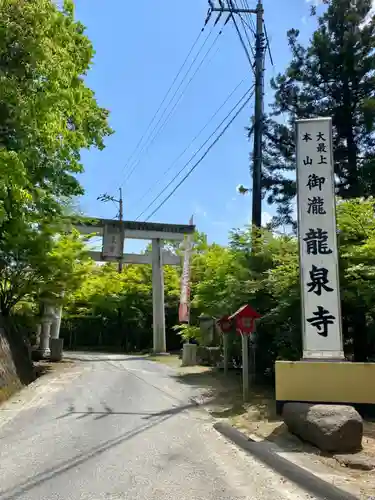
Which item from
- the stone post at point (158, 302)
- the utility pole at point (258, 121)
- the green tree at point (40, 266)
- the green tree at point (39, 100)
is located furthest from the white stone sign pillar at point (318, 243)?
the stone post at point (158, 302)

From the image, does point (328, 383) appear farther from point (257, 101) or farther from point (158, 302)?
point (158, 302)

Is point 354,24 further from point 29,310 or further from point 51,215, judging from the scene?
point 29,310

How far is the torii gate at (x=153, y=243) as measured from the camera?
29.8 m

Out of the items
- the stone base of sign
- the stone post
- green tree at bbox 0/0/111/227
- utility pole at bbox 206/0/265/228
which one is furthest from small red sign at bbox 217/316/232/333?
the stone post

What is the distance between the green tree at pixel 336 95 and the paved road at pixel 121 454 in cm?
954

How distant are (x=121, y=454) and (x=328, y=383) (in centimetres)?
391

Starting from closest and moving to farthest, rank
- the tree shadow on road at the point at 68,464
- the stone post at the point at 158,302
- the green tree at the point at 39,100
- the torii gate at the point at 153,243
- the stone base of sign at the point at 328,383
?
the tree shadow on road at the point at 68,464
the green tree at the point at 39,100
the stone base of sign at the point at 328,383
the torii gate at the point at 153,243
the stone post at the point at 158,302

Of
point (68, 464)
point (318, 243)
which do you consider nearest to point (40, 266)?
point (318, 243)

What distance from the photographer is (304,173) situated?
10445 mm

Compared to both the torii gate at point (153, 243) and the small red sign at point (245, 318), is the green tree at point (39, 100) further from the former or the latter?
the torii gate at point (153, 243)

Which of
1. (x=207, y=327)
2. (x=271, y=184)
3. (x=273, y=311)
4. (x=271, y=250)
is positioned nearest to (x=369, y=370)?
(x=273, y=311)

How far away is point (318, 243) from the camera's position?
9945 millimetres

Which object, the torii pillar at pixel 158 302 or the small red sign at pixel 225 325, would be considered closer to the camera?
the small red sign at pixel 225 325

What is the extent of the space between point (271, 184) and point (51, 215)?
8351mm
